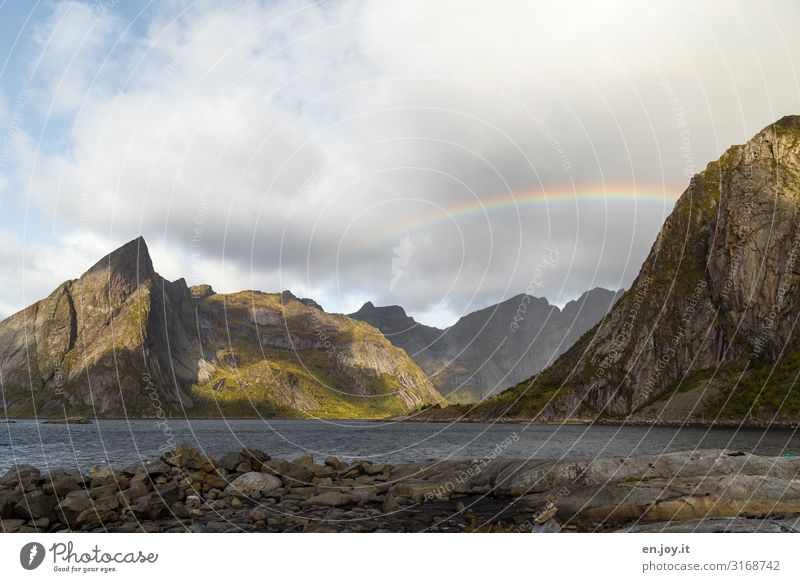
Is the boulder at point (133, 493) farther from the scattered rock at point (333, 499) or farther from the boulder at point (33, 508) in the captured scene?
the scattered rock at point (333, 499)

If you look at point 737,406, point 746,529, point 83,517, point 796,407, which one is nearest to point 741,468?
point 746,529

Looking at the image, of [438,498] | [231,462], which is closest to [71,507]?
[231,462]

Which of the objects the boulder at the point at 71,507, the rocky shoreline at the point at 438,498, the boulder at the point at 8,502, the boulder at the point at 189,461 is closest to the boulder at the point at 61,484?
the rocky shoreline at the point at 438,498

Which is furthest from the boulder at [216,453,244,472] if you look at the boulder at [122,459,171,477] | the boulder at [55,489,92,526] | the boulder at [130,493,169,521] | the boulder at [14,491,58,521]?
the boulder at [14,491,58,521]

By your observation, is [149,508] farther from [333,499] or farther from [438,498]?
[438,498]

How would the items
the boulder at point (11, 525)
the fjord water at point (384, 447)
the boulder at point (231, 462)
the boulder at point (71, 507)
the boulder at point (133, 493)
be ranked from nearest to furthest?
the boulder at point (11, 525) < the boulder at point (71, 507) < the boulder at point (133, 493) < the boulder at point (231, 462) < the fjord water at point (384, 447)

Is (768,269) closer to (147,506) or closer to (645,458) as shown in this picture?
(645,458)

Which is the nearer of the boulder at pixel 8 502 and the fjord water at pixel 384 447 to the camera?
the boulder at pixel 8 502

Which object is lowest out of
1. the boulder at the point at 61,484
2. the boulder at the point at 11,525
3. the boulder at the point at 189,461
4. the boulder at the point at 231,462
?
the boulder at the point at 231,462
